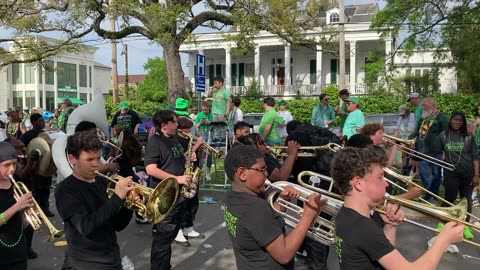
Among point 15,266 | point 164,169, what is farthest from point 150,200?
point 164,169

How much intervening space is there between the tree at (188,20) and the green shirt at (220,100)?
272 inches

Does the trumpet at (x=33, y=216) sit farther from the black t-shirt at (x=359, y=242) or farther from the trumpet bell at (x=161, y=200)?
the black t-shirt at (x=359, y=242)

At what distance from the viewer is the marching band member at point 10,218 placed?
10.9ft

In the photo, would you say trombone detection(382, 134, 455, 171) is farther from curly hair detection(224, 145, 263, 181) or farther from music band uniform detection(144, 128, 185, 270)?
curly hair detection(224, 145, 263, 181)

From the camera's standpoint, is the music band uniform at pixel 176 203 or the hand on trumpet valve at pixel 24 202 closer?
the hand on trumpet valve at pixel 24 202

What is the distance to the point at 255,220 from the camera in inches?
105

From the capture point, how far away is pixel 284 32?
769 inches

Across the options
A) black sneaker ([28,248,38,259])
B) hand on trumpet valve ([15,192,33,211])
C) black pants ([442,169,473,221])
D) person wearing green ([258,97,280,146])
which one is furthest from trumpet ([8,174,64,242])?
person wearing green ([258,97,280,146])

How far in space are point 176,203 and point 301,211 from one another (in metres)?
1.59

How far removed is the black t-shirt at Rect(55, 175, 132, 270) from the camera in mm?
2953

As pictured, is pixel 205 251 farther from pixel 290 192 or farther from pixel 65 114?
pixel 65 114

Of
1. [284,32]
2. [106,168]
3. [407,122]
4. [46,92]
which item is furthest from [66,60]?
[106,168]

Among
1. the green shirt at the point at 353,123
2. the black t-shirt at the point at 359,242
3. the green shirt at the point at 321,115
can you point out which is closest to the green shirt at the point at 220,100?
the green shirt at the point at 321,115

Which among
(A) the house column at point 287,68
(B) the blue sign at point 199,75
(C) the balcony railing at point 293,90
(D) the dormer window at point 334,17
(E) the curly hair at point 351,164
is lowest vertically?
(E) the curly hair at point 351,164
